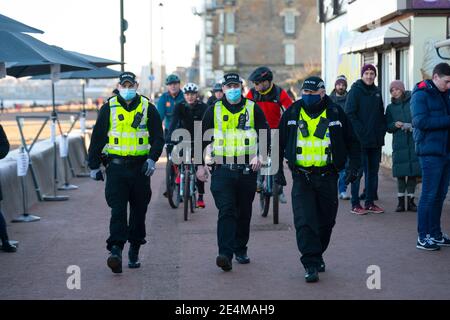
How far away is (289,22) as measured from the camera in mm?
89750

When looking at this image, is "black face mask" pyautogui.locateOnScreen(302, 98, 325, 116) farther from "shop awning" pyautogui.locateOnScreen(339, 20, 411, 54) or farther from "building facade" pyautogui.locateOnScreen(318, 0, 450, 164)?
"shop awning" pyautogui.locateOnScreen(339, 20, 411, 54)

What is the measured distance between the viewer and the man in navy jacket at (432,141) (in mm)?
9742

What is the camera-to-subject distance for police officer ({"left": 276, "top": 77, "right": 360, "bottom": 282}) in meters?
8.44

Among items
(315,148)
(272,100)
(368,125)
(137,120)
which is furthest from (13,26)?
(368,125)

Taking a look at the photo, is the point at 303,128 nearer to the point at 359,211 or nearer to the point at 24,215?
the point at 359,211

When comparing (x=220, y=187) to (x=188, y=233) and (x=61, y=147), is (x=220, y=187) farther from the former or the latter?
(x=61, y=147)

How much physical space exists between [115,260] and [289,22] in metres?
82.5

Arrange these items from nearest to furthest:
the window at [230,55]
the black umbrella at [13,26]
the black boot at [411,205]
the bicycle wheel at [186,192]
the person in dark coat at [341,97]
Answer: the black umbrella at [13,26] < the bicycle wheel at [186,192] < the black boot at [411,205] < the person in dark coat at [341,97] < the window at [230,55]

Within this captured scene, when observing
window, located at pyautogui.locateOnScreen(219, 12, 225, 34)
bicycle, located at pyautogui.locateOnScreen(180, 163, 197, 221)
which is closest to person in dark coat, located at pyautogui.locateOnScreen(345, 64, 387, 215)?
bicycle, located at pyautogui.locateOnScreen(180, 163, 197, 221)

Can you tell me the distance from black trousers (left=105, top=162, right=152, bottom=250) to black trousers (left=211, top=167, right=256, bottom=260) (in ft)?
2.24

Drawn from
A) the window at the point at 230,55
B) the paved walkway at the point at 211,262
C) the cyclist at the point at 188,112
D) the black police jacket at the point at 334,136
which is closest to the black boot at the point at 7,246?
the paved walkway at the point at 211,262

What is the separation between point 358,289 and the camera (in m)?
7.99

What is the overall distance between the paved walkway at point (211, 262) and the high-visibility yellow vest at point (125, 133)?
1.13 meters

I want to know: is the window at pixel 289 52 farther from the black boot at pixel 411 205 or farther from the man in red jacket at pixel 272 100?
the man in red jacket at pixel 272 100
